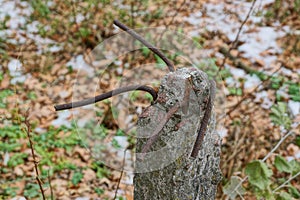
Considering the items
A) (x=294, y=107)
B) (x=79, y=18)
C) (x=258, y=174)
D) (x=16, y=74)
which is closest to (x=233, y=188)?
(x=258, y=174)

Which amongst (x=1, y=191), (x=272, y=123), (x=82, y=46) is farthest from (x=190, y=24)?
(x=1, y=191)

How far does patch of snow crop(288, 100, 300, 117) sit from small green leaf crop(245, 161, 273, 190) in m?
1.80

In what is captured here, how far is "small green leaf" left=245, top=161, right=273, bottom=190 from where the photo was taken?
6.59 ft

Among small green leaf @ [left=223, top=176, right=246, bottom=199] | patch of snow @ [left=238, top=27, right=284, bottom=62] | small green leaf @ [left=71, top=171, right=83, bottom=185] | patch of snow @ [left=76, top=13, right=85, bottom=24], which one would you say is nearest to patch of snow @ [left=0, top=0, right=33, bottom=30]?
patch of snow @ [left=76, top=13, right=85, bottom=24]

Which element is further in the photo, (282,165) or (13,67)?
(13,67)

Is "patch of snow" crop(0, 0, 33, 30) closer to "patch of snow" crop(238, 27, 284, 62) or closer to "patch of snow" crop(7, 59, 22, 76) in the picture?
"patch of snow" crop(7, 59, 22, 76)

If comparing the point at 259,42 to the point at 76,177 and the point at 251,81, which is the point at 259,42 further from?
the point at 76,177

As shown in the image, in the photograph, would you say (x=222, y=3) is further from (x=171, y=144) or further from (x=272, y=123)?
(x=171, y=144)

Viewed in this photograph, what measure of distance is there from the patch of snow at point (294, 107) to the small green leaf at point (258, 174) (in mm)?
1798

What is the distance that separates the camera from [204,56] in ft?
3.95

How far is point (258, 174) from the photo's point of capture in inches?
79.7

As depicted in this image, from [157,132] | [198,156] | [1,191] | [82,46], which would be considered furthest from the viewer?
[82,46]

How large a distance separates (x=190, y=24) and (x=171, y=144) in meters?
3.77

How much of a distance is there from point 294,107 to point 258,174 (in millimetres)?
1911
